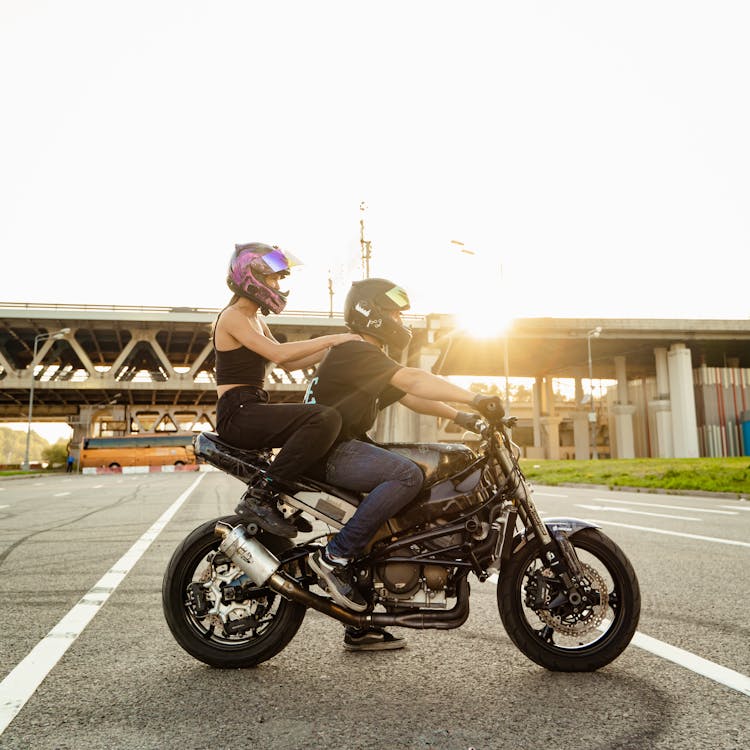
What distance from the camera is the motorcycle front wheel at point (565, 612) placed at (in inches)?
136

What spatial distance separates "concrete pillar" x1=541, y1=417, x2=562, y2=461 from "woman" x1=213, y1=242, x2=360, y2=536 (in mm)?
63998

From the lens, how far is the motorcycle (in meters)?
3.40

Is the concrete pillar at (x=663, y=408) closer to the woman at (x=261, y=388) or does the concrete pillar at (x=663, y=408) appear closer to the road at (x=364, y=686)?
the road at (x=364, y=686)

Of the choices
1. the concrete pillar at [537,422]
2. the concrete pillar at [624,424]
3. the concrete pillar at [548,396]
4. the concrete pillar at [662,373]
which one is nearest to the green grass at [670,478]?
the concrete pillar at [662,373]

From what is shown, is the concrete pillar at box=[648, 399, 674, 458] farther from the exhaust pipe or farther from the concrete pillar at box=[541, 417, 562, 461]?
the exhaust pipe

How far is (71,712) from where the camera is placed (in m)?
2.91

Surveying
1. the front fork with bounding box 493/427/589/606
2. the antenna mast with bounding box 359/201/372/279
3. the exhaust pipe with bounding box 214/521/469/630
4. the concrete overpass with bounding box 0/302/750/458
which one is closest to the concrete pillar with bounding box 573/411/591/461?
the concrete overpass with bounding box 0/302/750/458

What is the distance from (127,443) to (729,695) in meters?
52.0

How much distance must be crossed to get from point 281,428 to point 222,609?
943mm

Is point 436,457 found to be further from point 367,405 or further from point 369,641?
point 369,641

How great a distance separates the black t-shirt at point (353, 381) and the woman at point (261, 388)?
0.08 metres

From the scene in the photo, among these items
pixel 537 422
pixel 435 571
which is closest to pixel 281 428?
pixel 435 571

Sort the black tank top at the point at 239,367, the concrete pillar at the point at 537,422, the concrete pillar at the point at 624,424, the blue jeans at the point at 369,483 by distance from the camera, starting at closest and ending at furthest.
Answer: the blue jeans at the point at 369,483 → the black tank top at the point at 239,367 → the concrete pillar at the point at 624,424 → the concrete pillar at the point at 537,422

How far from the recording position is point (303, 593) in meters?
3.43
